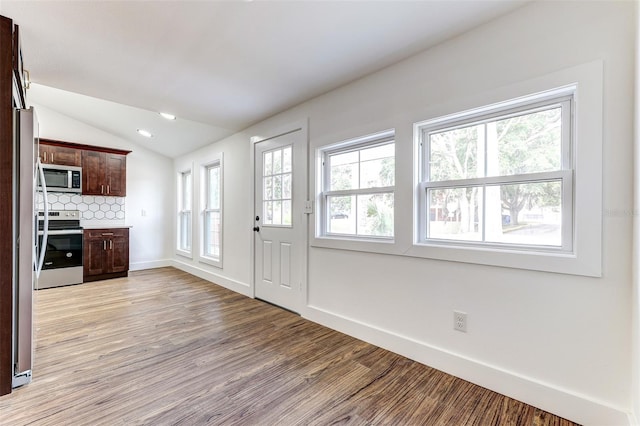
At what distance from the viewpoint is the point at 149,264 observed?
18.5 feet

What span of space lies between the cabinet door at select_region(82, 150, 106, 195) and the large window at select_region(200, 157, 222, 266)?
166 cm

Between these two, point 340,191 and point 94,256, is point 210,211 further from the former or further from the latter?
point 340,191

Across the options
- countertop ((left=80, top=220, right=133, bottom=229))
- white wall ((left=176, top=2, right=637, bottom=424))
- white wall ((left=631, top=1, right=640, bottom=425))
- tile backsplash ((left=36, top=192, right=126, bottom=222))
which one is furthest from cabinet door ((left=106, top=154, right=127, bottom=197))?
white wall ((left=631, top=1, right=640, bottom=425))

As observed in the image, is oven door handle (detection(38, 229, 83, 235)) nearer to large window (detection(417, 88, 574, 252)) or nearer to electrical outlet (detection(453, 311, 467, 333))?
large window (detection(417, 88, 574, 252))

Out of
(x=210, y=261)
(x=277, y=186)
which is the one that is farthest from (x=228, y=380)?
(x=210, y=261)

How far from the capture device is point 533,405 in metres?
1.58

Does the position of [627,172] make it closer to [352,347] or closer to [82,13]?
[352,347]

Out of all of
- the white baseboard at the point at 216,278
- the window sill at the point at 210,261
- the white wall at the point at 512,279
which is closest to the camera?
the white wall at the point at 512,279

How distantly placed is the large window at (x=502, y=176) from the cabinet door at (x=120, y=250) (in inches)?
198

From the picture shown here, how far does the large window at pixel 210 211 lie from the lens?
4.79 metres

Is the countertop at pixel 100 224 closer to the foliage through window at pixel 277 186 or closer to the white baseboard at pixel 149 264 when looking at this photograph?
the white baseboard at pixel 149 264

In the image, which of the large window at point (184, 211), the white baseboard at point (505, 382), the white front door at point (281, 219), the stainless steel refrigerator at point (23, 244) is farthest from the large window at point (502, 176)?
the large window at point (184, 211)

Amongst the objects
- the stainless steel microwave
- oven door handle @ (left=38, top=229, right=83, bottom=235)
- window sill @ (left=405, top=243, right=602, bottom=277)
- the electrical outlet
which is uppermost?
the stainless steel microwave

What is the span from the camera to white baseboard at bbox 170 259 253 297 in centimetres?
388
